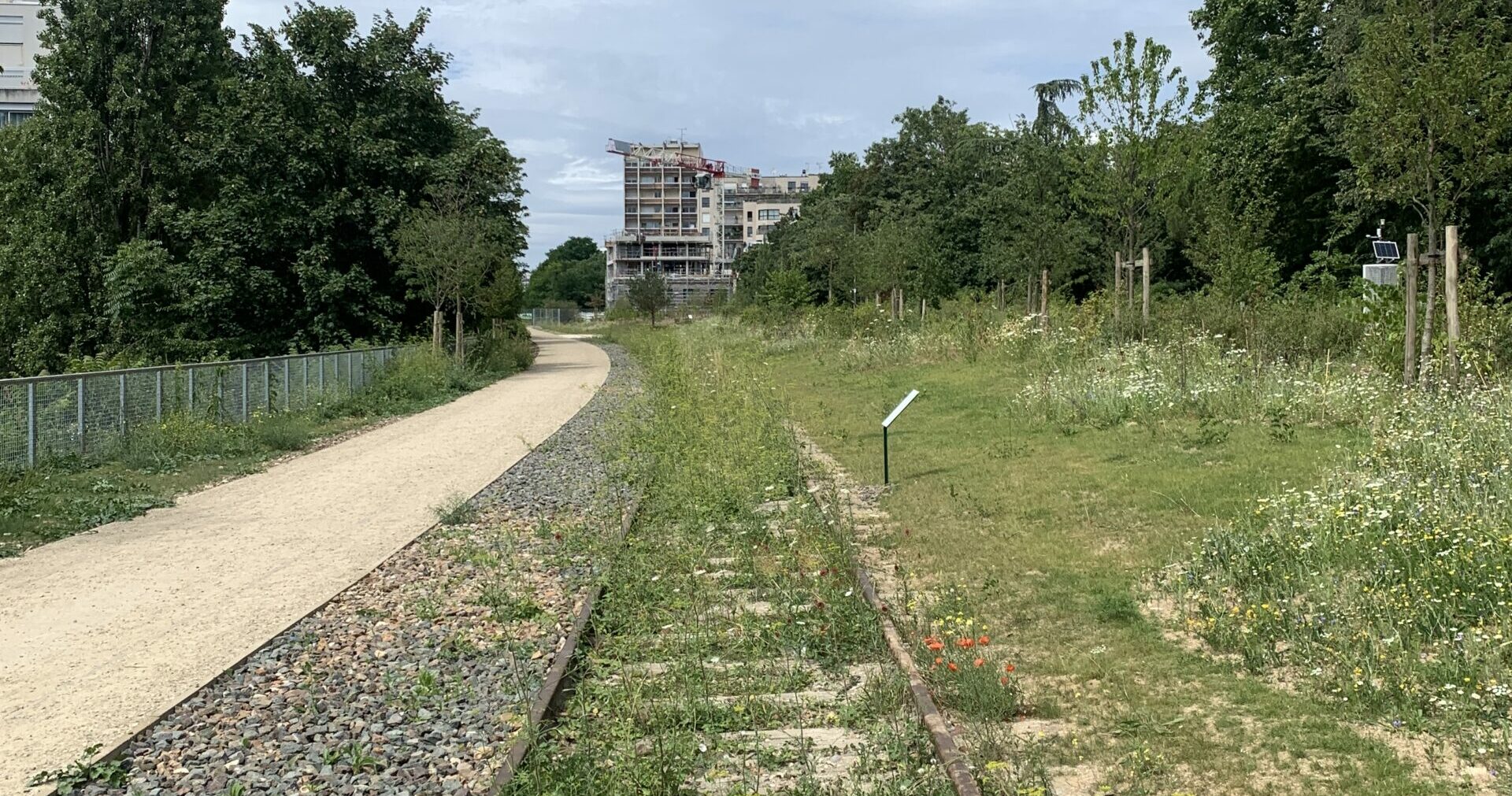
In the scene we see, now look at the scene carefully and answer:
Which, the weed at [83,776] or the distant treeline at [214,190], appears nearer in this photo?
the weed at [83,776]

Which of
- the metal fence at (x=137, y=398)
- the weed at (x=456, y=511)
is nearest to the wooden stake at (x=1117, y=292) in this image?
the weed at (x=456, y=511)

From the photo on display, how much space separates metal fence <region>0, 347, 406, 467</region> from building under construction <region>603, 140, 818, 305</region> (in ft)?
433

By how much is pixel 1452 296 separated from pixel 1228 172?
30469 mm

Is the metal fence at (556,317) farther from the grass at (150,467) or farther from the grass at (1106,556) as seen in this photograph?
the grass at (1106,556)

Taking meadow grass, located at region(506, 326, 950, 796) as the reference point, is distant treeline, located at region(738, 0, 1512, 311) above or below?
above

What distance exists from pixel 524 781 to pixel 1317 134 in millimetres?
39967

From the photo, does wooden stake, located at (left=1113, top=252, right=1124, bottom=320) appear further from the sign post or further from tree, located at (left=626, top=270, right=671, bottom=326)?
tree, located at (left=626, top=270, right=671, bottom=326)

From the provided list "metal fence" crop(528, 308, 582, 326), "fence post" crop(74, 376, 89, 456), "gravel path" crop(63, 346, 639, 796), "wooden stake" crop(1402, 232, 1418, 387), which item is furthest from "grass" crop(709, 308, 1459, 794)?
"metal fence" crop(528, 308, 582, 326)

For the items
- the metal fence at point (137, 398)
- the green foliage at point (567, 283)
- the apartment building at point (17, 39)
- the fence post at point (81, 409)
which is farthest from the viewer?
the green foliage at point (567, 283)

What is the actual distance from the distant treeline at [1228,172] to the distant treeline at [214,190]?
1618cm

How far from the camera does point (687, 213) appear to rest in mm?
180250

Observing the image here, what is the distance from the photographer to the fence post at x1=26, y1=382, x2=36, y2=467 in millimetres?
13438

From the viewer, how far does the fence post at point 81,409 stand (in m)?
14.4

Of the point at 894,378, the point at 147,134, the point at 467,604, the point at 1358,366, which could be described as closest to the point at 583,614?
the point at 467,604
